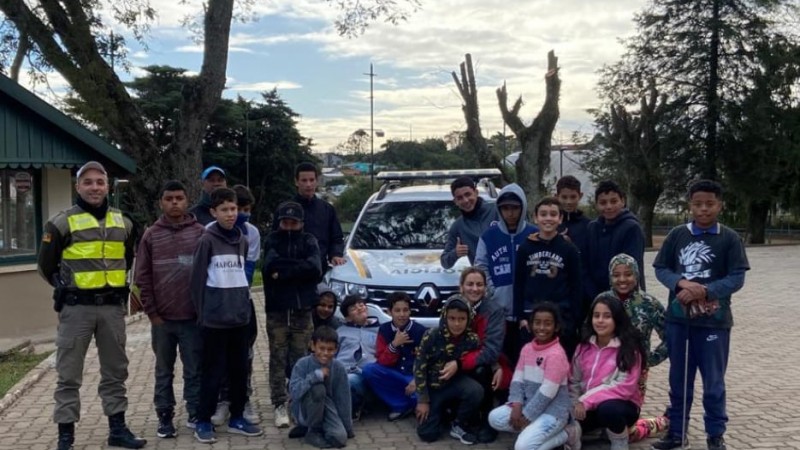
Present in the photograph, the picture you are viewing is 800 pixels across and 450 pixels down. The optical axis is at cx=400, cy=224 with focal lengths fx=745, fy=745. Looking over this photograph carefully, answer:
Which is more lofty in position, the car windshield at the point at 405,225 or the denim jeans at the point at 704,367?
the car windshield at the point at 405,225

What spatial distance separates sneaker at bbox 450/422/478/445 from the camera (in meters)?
5.60

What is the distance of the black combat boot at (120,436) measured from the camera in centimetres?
555

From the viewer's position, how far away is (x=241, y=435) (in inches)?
231

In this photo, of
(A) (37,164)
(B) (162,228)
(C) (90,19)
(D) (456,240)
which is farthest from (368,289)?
(C) (90,19)

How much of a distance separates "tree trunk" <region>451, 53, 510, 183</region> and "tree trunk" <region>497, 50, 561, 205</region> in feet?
1.97

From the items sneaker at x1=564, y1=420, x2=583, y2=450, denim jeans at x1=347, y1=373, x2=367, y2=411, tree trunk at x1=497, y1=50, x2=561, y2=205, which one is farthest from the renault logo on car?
tree trunk at x1=497, y1=50, x2=561, y2=205

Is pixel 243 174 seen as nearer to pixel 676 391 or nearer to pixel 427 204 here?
pixel 427 204

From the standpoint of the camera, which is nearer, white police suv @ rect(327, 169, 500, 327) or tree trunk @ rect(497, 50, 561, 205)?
white police suv @ rect(327, 169, 500, 327)

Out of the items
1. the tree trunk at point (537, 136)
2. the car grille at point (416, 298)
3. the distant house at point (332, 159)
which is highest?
the distant house at point (332, 159)

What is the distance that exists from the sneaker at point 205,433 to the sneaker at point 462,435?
1.83 m

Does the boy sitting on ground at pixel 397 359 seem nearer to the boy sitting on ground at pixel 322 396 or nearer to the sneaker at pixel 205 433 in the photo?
the boy sitting on ground at pixel 322 396

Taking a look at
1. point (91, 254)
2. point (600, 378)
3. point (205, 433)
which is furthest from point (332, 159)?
point (600, 378)

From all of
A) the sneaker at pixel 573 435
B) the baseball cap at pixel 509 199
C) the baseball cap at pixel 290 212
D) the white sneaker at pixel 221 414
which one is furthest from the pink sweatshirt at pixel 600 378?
the white sneaker at pixel 221 414

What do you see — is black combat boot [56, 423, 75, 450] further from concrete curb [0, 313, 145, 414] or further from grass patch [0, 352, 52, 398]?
grass patch [0, 352, 52, 398]
